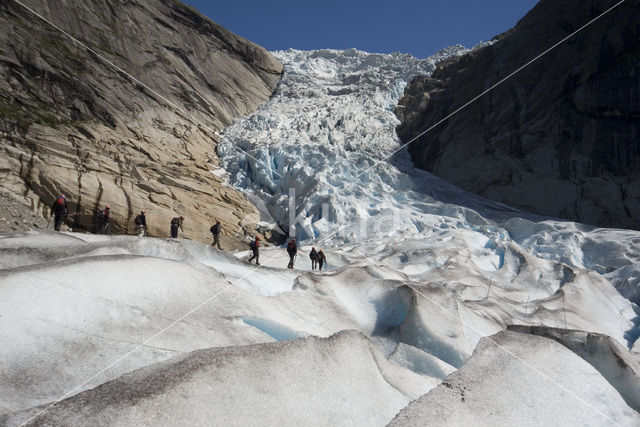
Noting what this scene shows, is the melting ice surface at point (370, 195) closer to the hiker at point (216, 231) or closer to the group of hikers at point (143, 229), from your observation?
the group of hikers at point (143, 229)

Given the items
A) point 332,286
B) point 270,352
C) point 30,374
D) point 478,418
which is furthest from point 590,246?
point 30,374

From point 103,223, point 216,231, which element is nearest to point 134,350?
point 216,231

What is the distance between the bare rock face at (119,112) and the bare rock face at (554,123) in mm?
16071

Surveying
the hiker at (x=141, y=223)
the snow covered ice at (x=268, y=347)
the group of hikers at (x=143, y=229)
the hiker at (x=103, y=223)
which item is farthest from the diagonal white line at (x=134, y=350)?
the hiker at (x=103, y=223)

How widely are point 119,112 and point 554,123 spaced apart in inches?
1104

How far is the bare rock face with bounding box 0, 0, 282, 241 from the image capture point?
17031 millimetres

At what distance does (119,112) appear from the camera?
24016 millimetres

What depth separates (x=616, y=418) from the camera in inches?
152

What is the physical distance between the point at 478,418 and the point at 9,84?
2562 centimetres

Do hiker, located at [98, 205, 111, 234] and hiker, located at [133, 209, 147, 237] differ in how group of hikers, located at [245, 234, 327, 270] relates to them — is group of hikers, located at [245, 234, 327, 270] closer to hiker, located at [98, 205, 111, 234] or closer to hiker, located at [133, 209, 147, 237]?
hiker, located at [133, 209, 147, 237]

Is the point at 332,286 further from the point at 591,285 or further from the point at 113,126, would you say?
the point at 113,126

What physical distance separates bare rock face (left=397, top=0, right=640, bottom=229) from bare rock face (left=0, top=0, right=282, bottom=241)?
633 inches

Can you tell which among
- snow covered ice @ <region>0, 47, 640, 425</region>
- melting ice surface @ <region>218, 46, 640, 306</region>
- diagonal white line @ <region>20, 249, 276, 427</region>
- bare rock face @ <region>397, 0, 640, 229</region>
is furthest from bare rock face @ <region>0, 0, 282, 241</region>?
bare rock face @ <region>397, 0, 640, 229</region>

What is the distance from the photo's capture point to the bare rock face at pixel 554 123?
928 inches
